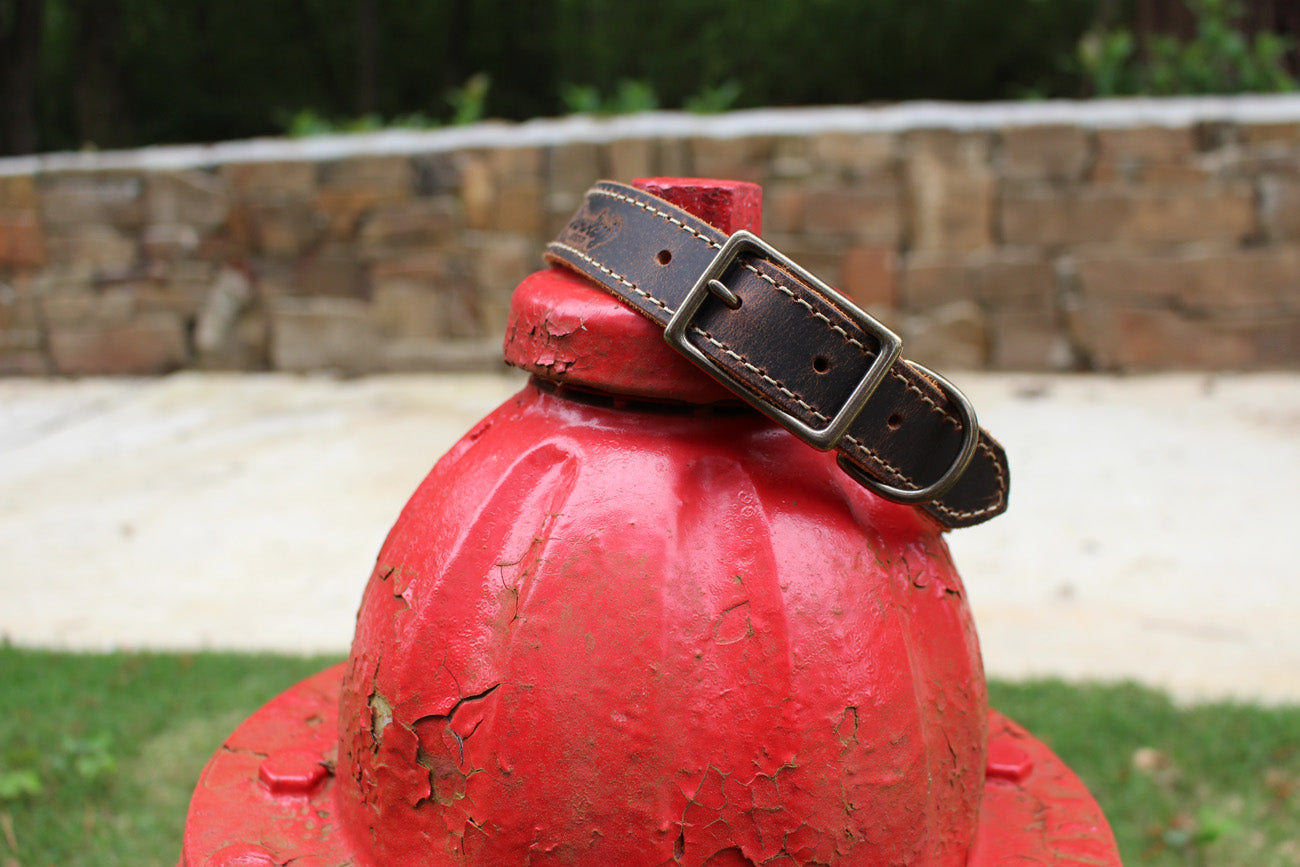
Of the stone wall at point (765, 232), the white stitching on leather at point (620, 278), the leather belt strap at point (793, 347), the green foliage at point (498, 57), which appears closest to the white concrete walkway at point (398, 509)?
the stone wall at point (765, 232)

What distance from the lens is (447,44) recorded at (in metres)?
15.9

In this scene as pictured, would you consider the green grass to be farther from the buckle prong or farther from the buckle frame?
the buckle prong

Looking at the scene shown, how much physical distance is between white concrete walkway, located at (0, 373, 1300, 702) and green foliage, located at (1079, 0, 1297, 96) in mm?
2341

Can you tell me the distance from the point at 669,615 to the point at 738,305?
336 millimetres

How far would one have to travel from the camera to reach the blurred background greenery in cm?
818

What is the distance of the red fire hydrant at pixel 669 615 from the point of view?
111cm

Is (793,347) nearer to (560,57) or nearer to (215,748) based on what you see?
(215,748)

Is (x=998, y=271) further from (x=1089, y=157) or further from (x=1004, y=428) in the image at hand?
(x=1004, y=428)

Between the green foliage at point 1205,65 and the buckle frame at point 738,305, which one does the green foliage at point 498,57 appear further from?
the buckle frame at point 738,305

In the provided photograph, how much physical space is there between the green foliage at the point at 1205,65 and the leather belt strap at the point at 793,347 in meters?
7.33

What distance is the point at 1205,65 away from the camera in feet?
24.3


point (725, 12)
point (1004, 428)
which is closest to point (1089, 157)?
point (1004, 428)

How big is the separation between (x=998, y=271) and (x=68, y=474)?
17.1 feet

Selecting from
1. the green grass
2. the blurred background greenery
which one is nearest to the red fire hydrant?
the green grass
